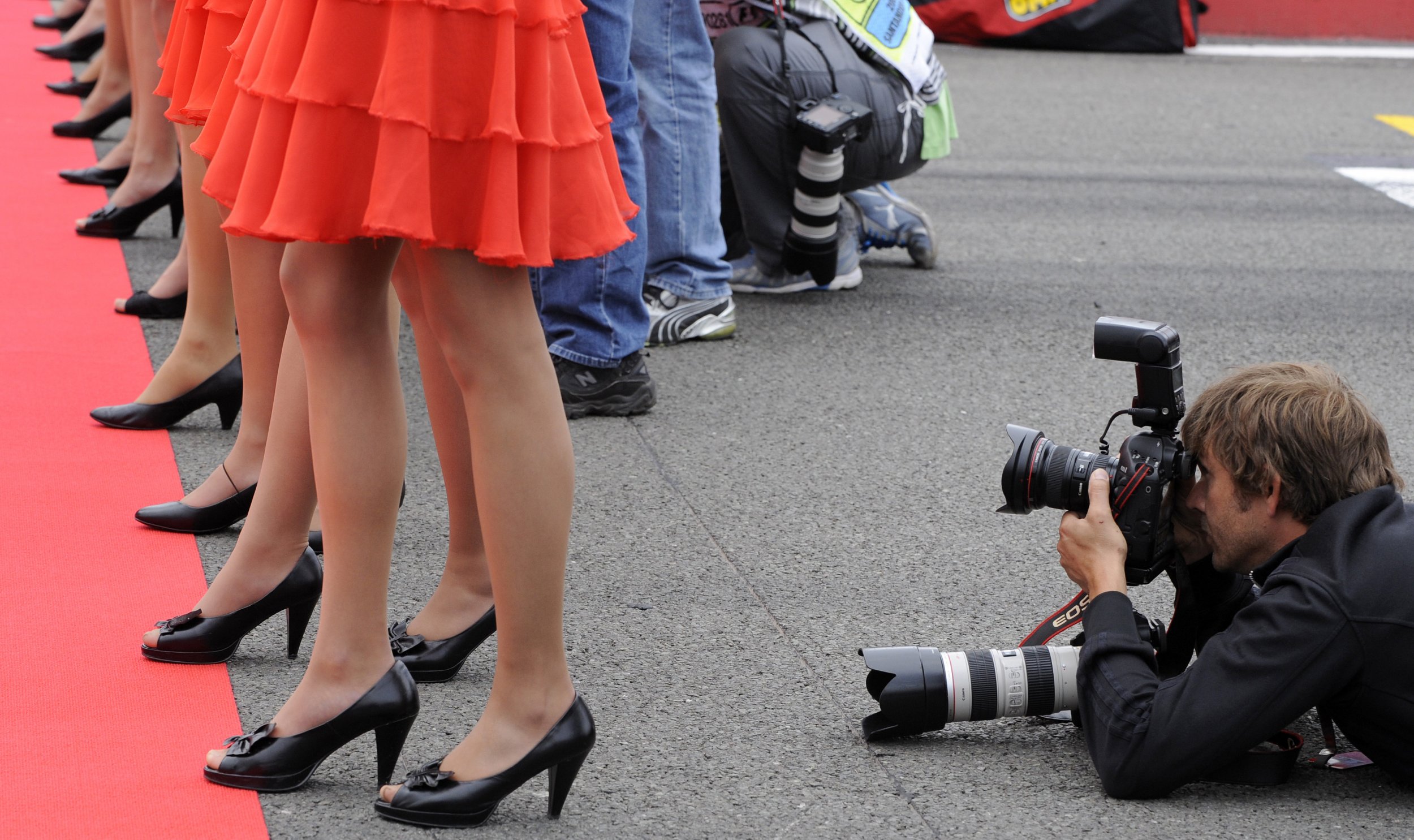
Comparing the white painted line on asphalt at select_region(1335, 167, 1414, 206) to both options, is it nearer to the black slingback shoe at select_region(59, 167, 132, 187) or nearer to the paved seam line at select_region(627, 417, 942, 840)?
the paved seam line at select_region(627, 417, 942, 840)

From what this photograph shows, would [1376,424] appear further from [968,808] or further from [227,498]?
[227,498]

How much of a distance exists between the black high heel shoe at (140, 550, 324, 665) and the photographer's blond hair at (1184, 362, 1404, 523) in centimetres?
134

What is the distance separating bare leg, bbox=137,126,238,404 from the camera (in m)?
3.00

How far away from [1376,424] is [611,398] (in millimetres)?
1902

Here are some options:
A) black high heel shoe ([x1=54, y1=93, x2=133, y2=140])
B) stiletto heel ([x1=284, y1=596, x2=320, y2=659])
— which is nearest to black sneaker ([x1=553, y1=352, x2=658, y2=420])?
stiletto heel ([x1=284, y1=596, x2=320, y2=659])

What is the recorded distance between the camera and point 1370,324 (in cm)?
470

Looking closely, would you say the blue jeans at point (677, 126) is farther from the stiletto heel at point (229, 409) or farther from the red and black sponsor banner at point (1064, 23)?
the red and black sponsor banner at point (1064, 23)

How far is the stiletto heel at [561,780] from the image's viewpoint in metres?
1.90

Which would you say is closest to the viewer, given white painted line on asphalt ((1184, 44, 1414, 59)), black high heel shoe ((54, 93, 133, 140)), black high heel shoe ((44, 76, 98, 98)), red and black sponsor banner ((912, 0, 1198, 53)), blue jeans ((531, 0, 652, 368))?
blue jeans ((531, 0, 652, 368))

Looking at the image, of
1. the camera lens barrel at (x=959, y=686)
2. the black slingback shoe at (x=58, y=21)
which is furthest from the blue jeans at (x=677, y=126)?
the black slingback shoe at (x=58, y=21)

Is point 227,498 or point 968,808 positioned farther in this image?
point 227,498

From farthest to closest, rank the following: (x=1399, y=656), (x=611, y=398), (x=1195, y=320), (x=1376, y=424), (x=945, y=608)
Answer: (x=1195, y=320) < (x=611, y=398) < (x=945, y=608) < (x=1376, y=424) < (x=1399, y=656)

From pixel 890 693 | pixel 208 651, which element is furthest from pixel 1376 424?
pixel 208 651

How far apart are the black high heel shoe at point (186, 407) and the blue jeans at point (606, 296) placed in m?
0.71
